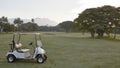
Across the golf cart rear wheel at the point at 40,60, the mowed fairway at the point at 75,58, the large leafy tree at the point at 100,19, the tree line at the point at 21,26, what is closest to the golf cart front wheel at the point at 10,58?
the mowed fairway at the point at 75,58

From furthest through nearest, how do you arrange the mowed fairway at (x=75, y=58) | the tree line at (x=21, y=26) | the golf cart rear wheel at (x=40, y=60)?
the tree line at (x=21, y=26) → the golf cart rear wheel at (x=40, y=60) → the mowed fairway at (x=75, y=58)

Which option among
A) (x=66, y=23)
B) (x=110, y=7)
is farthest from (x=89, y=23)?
(x=66, y=23)

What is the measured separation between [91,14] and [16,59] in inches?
1632

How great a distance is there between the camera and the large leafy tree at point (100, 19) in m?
51.2

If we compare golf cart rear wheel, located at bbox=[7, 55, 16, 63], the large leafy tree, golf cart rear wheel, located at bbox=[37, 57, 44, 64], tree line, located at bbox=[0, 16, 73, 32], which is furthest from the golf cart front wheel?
tree line, located at bbox=[0, 16, 73, 32]

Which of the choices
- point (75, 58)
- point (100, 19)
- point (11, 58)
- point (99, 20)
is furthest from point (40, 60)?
point (100, 19)

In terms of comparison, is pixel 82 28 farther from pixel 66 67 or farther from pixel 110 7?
pixel 66 67

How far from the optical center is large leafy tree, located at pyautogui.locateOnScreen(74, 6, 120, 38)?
51.2 metres

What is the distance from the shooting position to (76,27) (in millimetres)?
56719

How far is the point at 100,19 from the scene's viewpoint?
52.2m

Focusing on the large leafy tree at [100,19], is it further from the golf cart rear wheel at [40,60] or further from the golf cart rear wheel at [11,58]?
the golf cart rear wheel at [11,58]

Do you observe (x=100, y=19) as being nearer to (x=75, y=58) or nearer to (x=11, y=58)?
(x=75, y=58)

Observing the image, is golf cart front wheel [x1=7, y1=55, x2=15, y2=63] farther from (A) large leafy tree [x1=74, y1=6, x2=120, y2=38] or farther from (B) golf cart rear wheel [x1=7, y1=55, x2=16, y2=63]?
(A) large leafy tree [x1=74, y1=6, x2=120, y2=38]

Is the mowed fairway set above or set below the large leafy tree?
below
